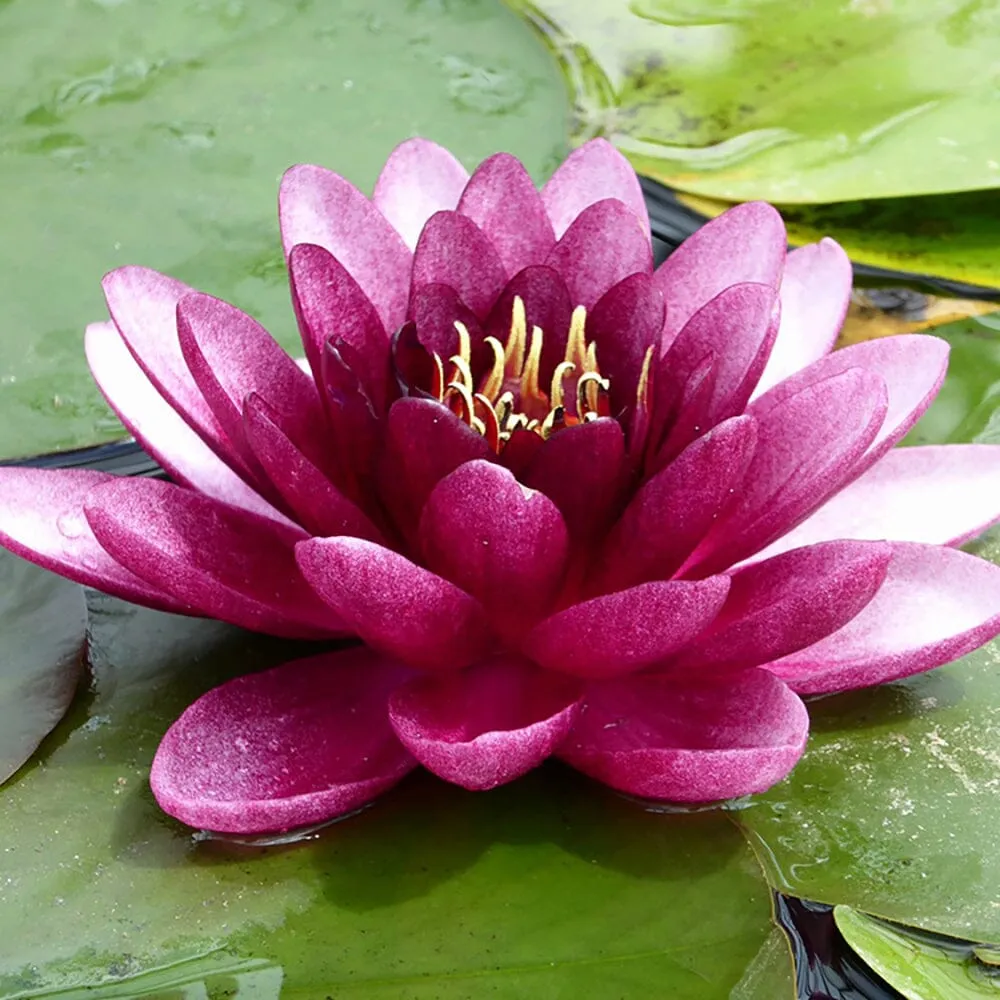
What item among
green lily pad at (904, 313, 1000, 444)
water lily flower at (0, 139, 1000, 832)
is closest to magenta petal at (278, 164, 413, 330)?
water lily flower at (0, 139, 1000, 832)

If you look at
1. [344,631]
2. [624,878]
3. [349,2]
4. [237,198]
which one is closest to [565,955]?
[624,878]

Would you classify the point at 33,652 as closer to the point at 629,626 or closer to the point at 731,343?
the point at 629,626

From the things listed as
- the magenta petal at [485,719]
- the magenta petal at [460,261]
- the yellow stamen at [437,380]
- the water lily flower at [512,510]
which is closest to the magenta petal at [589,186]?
the water lily flower at [512,510]

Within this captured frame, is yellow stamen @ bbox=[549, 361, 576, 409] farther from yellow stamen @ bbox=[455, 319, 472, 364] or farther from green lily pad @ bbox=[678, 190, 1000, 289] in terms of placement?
green lily pad @ bbox=[678, 190, 1000, 289]

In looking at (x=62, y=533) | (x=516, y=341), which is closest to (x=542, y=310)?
(x=516, y=341)

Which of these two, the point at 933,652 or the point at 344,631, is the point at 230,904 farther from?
the point at 933,652

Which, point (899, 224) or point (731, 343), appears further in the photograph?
point (899, 224)
